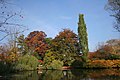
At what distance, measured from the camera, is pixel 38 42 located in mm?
40375

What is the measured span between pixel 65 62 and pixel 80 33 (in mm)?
5543

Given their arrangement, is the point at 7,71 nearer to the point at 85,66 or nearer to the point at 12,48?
the point at 12,48

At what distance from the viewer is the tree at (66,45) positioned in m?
34.9

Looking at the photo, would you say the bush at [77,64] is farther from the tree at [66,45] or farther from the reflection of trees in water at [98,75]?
the reflection of trees in water at [98,75]

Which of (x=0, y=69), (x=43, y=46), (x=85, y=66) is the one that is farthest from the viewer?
(x=43, y=46)

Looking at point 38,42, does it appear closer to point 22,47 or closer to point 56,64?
point 22,47

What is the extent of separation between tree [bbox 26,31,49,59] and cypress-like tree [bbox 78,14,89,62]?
21.8 ft

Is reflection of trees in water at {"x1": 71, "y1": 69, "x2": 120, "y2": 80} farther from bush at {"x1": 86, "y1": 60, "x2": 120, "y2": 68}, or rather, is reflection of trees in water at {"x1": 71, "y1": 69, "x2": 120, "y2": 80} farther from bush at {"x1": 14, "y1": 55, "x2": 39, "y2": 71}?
bush at {"x1": 14, "y1": 55, "x2": 39, "y2": 71}

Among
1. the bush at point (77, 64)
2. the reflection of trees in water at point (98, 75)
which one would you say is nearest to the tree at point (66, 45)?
the bush at point (77, 64)

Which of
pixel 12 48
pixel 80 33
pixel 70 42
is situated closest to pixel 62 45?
pixel 70 42

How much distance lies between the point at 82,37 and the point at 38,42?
873cm

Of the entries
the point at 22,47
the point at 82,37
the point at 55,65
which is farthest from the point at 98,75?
the point at 22,47

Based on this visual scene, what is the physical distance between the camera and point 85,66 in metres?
31.8

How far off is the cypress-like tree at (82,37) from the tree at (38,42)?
262 inches
